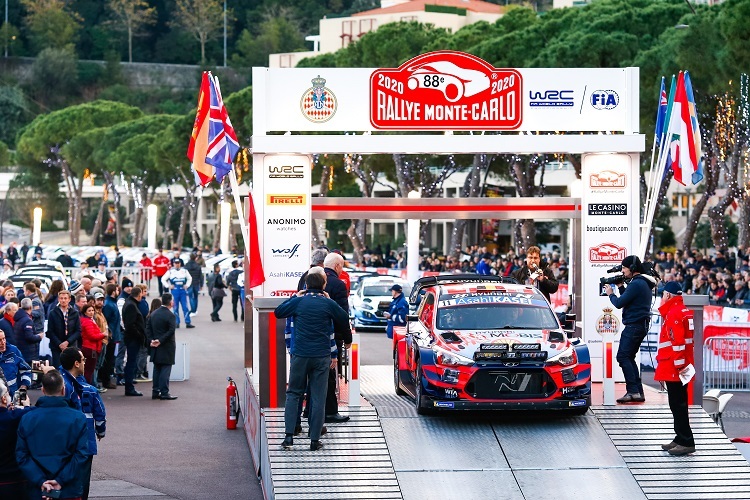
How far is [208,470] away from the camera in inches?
571

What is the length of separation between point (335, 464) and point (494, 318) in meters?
2.85

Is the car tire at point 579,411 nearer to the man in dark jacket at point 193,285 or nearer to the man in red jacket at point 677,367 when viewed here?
the man in red jacket at point 677,367

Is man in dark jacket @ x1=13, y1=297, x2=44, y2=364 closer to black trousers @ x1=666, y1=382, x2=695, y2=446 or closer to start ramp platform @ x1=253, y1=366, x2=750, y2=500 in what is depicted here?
start ramp platform @ x1=253, y1=366, x2=750, y2=500

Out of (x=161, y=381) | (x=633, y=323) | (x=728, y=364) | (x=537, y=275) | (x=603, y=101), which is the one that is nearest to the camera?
(x=633, y=323)

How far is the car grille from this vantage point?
43.0ft

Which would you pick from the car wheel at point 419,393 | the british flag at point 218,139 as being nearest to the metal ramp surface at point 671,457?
the car wheel at point 419,393

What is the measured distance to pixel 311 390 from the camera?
12484 mm

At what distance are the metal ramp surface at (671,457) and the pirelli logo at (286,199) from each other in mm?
5126

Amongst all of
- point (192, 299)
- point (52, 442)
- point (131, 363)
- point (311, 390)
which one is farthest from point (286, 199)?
point (192, 299)

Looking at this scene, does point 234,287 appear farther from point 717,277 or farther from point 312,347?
point 312,347

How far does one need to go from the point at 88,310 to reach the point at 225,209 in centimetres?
4113

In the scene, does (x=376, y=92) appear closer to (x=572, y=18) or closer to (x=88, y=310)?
(x=88, y=310)

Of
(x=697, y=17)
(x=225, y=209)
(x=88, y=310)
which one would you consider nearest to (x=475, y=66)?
(x=88, y=310)

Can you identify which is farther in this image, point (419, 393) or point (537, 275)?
point (537, 275)
